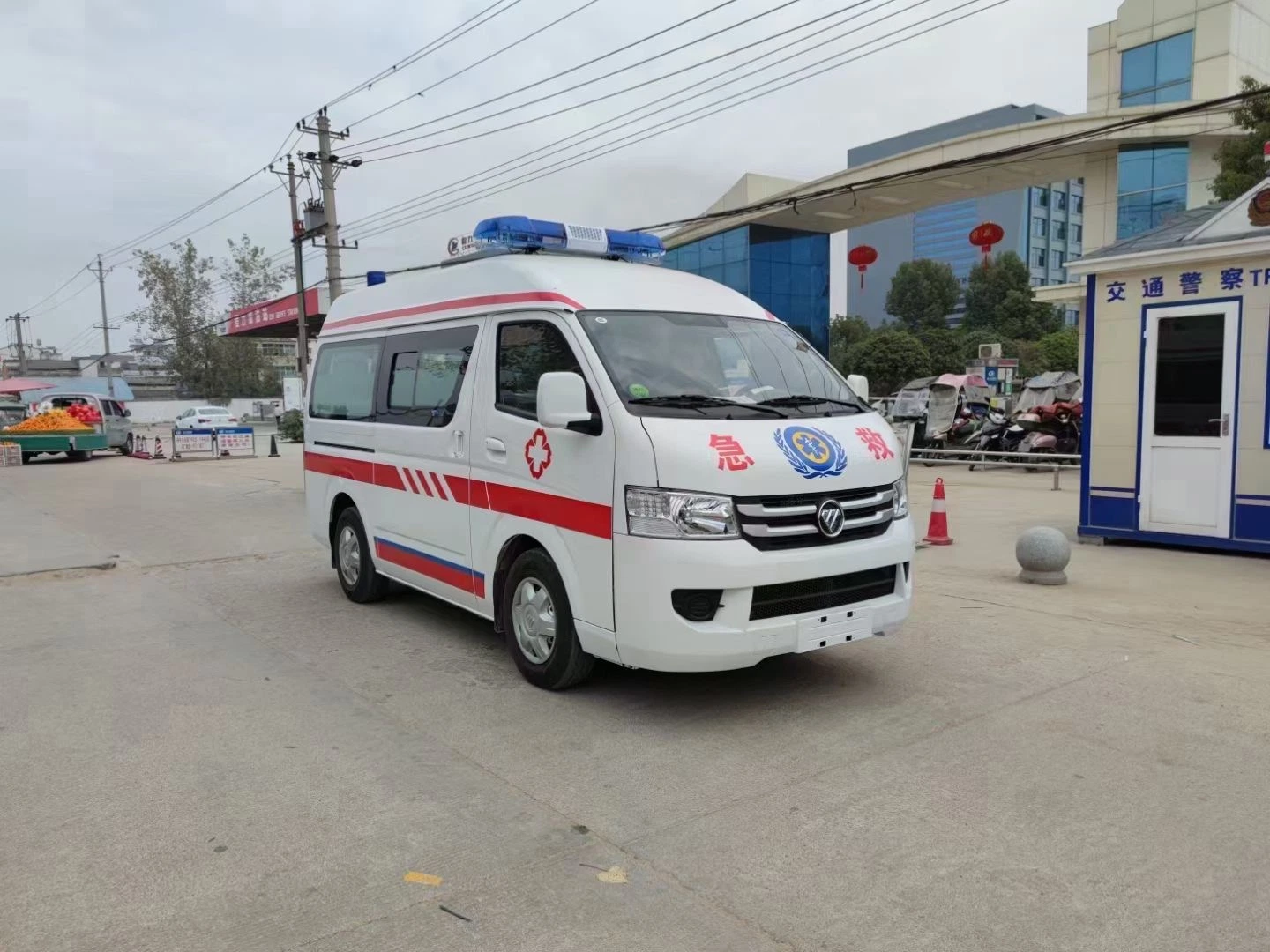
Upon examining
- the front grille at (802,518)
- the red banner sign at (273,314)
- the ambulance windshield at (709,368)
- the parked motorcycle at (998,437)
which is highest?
the red banner sign at (273,314)

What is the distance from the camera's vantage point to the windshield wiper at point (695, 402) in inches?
185

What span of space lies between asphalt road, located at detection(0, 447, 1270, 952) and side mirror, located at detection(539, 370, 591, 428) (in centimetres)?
158

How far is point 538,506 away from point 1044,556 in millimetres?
4981

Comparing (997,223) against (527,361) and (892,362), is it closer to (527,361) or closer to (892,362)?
(892,362)

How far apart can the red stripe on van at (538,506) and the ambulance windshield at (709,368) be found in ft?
1.87

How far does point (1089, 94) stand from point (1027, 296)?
31962 mm

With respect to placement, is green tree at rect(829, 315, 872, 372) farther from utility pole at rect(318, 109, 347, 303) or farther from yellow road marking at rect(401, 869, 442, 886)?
yellow road marking at rect(401, 869, 442, 886)

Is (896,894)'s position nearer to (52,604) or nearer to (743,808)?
(743,808)

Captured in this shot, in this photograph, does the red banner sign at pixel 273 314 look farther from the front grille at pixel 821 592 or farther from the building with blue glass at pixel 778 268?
the front grille at pixel 821 592

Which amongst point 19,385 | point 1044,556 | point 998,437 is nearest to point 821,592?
point 1044,556

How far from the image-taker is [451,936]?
2893mm

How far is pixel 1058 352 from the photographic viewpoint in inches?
1951

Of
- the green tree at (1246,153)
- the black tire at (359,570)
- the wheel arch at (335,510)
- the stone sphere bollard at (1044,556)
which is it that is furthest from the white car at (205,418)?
the stone sphere bollard at (1044,556)

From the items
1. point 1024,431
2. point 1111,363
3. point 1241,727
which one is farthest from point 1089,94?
point 1241,727
